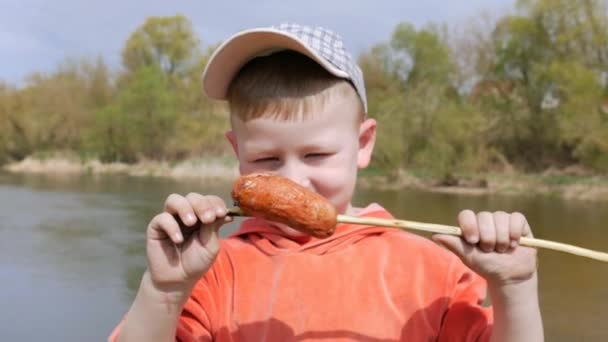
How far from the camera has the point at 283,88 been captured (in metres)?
1.13

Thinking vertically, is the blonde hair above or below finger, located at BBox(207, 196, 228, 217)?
above

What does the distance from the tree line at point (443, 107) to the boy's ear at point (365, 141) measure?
8.98 metres

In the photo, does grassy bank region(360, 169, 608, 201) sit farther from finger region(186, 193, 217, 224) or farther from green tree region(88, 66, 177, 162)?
finger region(186, 193, 217, 224)

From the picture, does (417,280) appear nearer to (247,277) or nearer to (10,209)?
(247,277)

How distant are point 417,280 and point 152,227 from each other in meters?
0.49

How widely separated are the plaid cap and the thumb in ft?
1.20

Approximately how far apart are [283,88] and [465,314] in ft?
1.70

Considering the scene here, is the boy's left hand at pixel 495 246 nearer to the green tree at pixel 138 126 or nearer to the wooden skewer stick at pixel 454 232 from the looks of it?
the wooden skewer stick at pixel 454 232

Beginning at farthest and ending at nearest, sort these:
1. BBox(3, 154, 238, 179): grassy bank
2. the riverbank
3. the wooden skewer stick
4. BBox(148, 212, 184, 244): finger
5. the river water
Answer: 1. BBox(3, 154, 238, 179): grassy bank
2. the riverbank
3. the river water
4. BBox(148, 212, 184, 244): finger
5. the wooden skewer stick

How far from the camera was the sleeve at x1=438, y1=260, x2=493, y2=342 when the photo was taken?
3.59 feet

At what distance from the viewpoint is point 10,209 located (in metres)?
6.20

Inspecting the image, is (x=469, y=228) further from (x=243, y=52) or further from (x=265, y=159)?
(x=243, y=52)

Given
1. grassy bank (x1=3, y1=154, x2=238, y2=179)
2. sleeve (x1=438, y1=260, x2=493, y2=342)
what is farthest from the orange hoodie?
grassy bank (x1=3, y1=154, x2=238, y2=179)

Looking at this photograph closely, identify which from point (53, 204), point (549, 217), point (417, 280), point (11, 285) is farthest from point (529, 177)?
point (417, 280)
